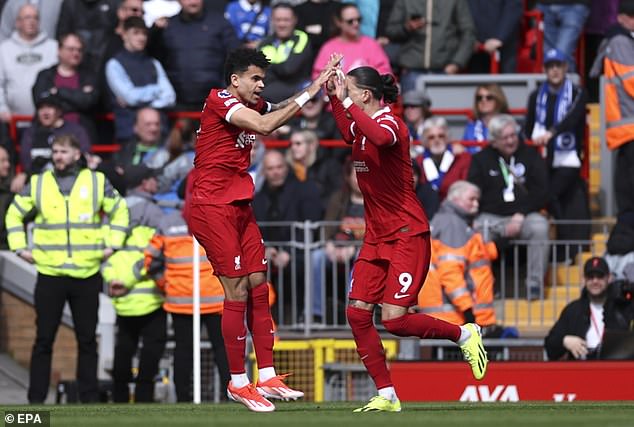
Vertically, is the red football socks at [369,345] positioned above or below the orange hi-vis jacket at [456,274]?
below

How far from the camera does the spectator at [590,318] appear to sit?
1590 cm

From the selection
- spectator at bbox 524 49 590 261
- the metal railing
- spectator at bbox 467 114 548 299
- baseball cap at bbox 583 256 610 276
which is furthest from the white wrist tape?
spectator at bbox 524 49 590 261

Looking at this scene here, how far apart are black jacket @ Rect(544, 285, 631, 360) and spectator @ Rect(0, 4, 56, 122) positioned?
6911mm

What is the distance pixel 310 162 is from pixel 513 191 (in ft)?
7.36

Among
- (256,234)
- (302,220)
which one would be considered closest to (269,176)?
(302,220)

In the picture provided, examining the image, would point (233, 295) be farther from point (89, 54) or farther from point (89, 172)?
point (89, 54)

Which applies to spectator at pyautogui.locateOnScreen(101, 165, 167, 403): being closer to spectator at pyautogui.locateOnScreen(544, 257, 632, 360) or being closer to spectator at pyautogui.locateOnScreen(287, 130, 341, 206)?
spectator at pyautogui.locateOnScreen(287, 130, 341, 206)

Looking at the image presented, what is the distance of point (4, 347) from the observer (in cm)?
1833

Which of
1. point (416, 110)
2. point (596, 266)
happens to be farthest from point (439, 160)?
point (596, 266)

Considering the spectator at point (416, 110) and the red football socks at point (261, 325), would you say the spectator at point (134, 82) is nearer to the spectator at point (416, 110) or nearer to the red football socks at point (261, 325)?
the spectator at point (416, 110)

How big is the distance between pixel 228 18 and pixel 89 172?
14.7 feet

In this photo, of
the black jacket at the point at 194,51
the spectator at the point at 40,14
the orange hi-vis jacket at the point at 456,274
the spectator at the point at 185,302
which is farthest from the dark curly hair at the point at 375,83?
the spectator at the point at 40,14

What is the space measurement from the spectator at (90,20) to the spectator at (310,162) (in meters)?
3.13

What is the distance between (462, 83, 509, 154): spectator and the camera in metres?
18.4
